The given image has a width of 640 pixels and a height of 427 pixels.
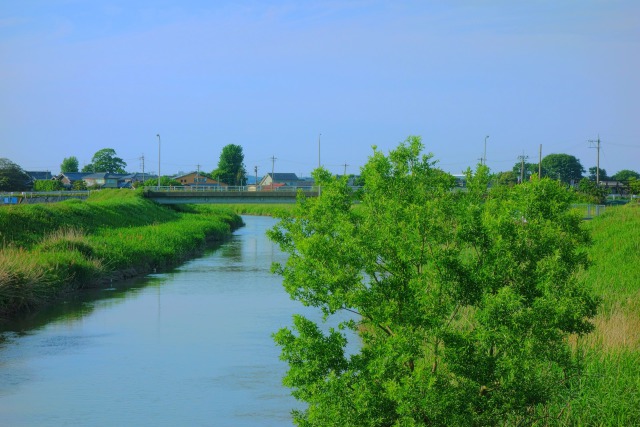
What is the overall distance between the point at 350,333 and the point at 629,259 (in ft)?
34.5

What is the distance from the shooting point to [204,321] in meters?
27.9

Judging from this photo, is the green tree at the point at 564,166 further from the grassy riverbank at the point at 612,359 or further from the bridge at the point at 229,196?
the grassy riverbank at the point at 612,359

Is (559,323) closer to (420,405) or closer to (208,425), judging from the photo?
(420,405)

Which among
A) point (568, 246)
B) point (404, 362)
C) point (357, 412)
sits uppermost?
point (568, 246)

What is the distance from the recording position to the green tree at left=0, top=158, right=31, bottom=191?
118 meters

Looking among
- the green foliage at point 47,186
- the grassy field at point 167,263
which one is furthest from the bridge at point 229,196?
the green foliage at point 47,186

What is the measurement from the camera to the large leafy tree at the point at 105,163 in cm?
18112

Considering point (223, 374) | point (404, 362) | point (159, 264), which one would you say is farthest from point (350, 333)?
point (159, 264)

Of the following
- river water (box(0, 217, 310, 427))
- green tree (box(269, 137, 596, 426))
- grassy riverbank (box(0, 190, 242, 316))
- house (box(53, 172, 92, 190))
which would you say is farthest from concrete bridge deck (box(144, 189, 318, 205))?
house (box(53, 172, 92, 190))

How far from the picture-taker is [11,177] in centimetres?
12075

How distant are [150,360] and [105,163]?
545 ft

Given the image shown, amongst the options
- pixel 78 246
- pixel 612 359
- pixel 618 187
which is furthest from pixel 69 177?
pixel 612 359

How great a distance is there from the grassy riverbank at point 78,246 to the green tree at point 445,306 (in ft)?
59.0

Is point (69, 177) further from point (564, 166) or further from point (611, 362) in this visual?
point (611, 362)
